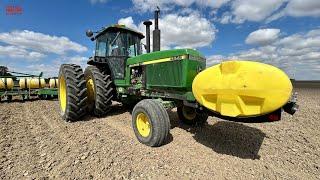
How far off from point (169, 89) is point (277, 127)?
3183 millimetres

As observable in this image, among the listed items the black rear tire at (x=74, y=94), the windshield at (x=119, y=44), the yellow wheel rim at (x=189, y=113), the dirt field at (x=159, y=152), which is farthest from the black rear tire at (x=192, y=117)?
the black rear tire at (x=74, y=94)

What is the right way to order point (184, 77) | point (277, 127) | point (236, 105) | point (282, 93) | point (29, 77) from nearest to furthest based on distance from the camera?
point (282, 93), point (236, 105), point (184, 77), point (277, 127), point (29, 77)

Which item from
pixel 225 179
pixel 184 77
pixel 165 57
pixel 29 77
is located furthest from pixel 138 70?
pixel 29 77

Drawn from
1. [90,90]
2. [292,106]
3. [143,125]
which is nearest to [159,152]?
[143,125]

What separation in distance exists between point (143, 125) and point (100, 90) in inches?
83.1

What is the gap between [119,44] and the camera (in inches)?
282

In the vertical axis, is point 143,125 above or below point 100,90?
below

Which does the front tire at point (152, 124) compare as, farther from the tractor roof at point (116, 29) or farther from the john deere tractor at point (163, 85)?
the tractor roof at point (116, 29)

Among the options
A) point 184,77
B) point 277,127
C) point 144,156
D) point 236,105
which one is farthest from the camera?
point 277,127

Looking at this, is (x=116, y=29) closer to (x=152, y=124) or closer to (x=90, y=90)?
(x=90, y=90)

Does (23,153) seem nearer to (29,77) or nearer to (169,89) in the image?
(169,89)

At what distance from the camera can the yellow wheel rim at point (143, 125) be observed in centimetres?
501

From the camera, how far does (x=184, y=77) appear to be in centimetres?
488

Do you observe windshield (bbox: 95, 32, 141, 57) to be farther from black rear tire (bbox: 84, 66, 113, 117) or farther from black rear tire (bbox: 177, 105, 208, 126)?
black rear tire (bbox: 177, 105, 208, 126)
